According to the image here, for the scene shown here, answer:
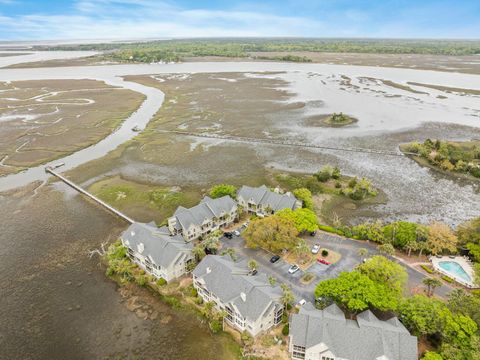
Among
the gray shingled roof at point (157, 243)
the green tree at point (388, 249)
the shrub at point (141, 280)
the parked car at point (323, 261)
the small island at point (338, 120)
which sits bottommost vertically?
the shrub at point (141, 280)

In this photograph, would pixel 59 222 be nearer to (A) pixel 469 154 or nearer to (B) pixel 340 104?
(A) pixel 469 154

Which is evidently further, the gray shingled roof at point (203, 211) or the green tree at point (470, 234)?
the gray shingled roof at point (203, 211)

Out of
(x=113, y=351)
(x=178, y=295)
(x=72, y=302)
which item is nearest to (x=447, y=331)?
(x=178, y=295)

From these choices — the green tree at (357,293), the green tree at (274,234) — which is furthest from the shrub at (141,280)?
the green tree at (357,293)

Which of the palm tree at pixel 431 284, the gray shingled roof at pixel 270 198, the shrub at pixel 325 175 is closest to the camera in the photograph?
the palm tree at pixel 431 284

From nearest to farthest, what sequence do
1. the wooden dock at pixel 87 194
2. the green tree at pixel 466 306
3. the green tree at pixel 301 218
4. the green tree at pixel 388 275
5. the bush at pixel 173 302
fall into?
1. the green tree at pixel 466 306
2. the green tree at pixel 388 275
3. the bush at pixel 173 302
4. the green tree at pixel 301 218
5. the wooden dock at pixel 87 194

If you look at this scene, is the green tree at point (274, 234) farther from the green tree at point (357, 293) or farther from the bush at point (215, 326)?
the bush at point (215, 326)

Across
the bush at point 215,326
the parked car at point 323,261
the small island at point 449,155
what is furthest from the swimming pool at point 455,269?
the small island at point 449,155

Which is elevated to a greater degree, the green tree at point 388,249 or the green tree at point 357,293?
the green tree at point 357,293
